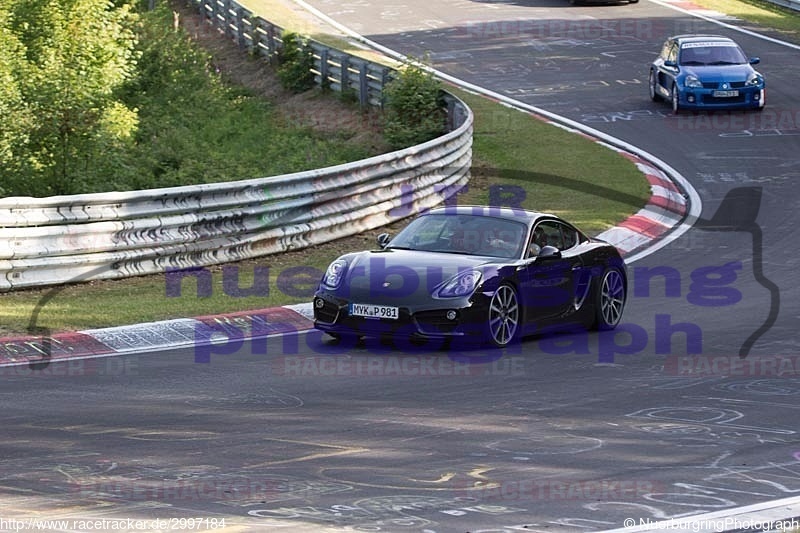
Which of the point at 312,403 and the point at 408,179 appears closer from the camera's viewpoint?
the point at 312,403

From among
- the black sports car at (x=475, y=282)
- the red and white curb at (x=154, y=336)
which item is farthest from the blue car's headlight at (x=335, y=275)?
the red and white curb at (x=154, y=336)

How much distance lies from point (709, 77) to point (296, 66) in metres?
10.5

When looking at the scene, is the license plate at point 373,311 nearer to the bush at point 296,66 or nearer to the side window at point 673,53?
the side window at point 673,53

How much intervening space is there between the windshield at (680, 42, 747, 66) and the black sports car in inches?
684

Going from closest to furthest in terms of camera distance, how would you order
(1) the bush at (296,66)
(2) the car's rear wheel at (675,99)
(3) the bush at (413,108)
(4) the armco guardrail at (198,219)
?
(4) the armco guardrail at (198,219) → (3) the bush at (413,108) → (2) the car's rear wheel at (675,99) → (1) the bush at (296,66)

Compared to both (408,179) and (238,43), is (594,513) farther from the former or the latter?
(238,43)

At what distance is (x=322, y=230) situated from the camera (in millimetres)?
18344

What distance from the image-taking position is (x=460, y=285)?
489 inches

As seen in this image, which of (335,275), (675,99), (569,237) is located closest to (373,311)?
(335,275)

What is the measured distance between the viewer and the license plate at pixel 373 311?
12.3 metres

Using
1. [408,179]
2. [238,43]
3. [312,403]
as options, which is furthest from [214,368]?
[238,43]

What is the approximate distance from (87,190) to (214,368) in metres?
10.9

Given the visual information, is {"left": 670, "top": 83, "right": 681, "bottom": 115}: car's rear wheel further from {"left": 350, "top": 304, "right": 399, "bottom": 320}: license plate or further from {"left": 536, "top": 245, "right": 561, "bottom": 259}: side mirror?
{"left": 350, "top": 304, "right": 399, "bottom": 320}: license plate

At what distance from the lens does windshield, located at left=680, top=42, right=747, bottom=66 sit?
101 feet
